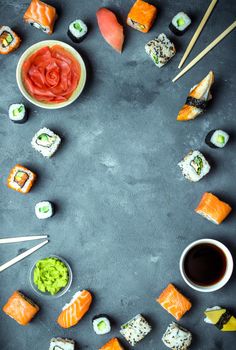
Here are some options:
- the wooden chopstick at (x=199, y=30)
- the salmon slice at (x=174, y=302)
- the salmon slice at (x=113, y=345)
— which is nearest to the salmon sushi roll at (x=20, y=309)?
the salmon slice at (x=113, y=345)

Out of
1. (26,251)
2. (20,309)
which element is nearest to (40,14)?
(26,251)

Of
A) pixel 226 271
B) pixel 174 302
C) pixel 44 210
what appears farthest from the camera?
pixel 44 210

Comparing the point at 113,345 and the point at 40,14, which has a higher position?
the point at 40,14

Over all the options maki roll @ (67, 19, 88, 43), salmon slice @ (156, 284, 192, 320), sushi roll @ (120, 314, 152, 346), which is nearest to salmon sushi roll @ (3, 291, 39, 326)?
sushi roll @ (120, 314, 152, 346)

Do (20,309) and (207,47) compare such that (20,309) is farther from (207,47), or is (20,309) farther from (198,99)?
(207,47)

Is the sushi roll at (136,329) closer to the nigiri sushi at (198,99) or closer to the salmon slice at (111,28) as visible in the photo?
the nigiri sushi at (198,99)

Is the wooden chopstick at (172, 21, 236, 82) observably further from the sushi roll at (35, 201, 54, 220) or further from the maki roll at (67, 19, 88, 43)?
the sushi roll at (35, 201, 54, 220)
